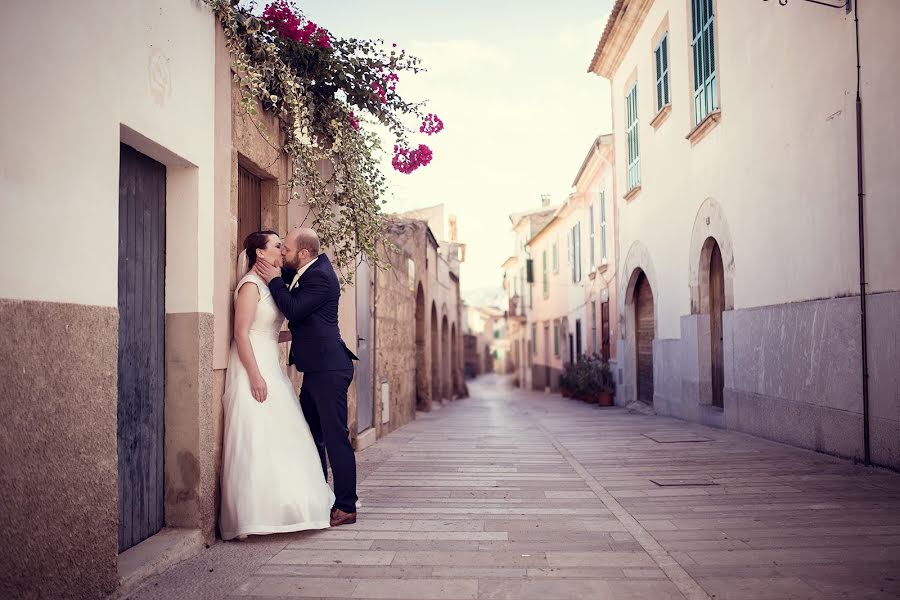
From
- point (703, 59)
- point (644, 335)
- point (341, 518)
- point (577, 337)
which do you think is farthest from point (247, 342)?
point (577, 337)

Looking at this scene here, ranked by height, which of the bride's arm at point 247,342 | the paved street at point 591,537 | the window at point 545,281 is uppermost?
the window at point 545,281

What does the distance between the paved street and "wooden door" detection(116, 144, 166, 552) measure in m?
0.38

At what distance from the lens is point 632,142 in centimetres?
1471

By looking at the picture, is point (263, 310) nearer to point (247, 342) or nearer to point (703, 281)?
point (247, 342)

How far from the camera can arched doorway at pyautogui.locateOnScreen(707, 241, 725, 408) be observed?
10.3 meters

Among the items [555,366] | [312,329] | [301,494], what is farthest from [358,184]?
[555,366]

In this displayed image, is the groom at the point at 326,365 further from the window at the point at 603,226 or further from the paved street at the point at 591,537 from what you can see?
the window at the point at 603,226

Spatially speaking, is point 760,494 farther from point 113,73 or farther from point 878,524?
point 113,73

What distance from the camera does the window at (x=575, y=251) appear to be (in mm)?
22688

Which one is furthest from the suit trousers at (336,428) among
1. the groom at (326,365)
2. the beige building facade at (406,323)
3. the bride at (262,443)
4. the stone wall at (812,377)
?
the stone wall at (812,377)

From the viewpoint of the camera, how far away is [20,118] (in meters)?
2.53

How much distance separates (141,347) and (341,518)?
1561 mm

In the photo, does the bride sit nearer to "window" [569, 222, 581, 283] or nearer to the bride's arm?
the bride's arm

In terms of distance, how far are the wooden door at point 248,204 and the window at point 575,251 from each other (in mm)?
17896
